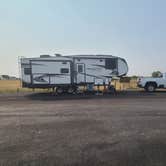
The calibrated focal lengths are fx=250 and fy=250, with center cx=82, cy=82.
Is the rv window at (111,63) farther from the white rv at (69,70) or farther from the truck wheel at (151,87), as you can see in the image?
the truck wheel at (151,87)

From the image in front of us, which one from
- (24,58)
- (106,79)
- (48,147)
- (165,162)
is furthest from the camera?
(106,79)

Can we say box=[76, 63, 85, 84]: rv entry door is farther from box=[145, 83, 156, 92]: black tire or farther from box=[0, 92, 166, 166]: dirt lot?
box=[0, 92, 166, 166]: dirt lot

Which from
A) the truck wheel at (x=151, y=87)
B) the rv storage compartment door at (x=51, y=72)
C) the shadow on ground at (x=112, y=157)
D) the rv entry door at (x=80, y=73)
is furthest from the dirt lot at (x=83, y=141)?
the truck wheel at (x=151, y=87)

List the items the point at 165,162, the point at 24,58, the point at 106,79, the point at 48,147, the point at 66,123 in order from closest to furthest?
the point at 165,162 < the point at 48,147 < the point at 66,123 < the point at 24,58 < the point at 106,79

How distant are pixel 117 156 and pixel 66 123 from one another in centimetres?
406

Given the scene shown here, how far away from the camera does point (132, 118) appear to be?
34.0 feet

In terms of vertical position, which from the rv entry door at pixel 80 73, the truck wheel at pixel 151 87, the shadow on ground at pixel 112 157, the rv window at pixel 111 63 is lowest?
the shadow on ground at pixel 112 157

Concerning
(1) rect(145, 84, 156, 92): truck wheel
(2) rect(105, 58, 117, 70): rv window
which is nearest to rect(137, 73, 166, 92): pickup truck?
(1) rect(145, 84, 156, 92): truck wheel

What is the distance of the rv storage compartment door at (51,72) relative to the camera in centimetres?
2219

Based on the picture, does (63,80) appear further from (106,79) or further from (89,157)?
(89,157)

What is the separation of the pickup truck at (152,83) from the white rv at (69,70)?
2682 millimetres

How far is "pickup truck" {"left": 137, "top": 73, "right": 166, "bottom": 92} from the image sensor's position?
81.2 feet

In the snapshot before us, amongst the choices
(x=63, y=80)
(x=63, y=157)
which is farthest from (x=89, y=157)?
(x=63, y=80)

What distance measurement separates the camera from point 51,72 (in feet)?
74.0
